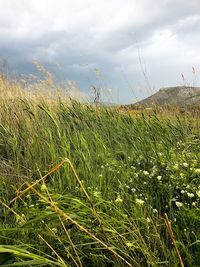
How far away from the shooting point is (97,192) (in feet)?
8.11

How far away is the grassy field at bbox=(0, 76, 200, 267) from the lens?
1.83 meters

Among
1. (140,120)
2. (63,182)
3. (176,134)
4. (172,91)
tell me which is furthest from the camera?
(172,91)

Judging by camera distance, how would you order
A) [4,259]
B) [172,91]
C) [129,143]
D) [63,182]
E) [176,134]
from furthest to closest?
1. [172,91]
2. [176,134]
3. [129,143]
4. [63,182]
5. [4,259]

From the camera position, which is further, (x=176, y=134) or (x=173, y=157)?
(x=176, y=134)

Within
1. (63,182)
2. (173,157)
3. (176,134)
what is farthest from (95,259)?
(176,134)

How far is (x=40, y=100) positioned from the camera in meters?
6.30

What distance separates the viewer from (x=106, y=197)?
2775mm

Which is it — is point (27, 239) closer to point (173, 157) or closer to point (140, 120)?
point (173, 157)

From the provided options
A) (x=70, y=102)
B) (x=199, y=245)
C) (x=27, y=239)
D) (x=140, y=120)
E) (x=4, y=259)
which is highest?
(x=70, y=102)

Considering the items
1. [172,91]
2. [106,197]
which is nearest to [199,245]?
[106,197]

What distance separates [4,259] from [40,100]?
16.8ft

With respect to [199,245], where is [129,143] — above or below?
above

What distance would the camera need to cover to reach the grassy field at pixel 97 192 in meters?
1.83

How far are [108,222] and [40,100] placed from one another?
175 inches
